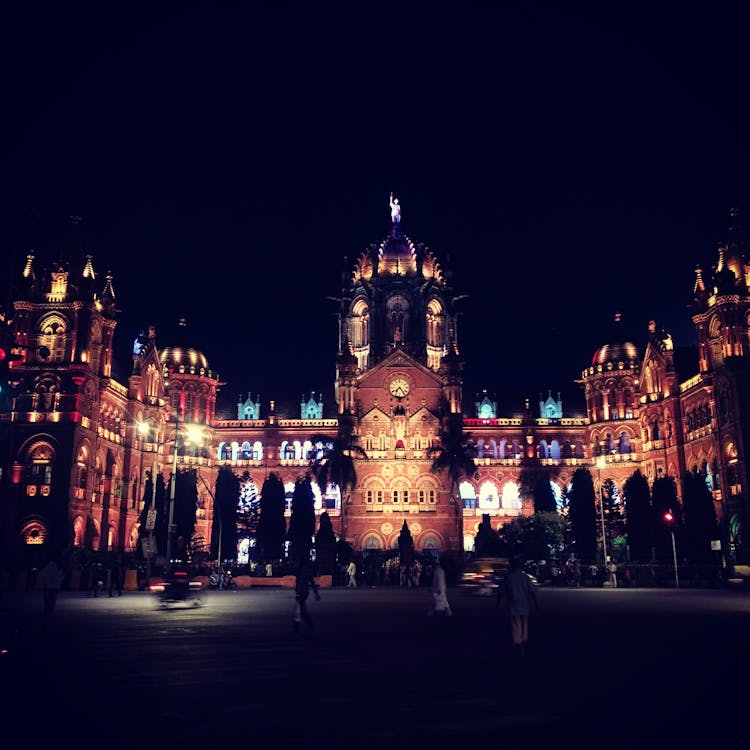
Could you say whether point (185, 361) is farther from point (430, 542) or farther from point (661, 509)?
point (661, 509)

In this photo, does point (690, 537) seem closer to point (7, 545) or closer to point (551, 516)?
point (551, 516)

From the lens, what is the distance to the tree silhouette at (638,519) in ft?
205

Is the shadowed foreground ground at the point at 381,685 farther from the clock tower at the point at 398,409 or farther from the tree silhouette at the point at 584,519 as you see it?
the clock tower at the point at 398,409

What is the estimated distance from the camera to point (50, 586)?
795 inches

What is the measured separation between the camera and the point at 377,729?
845 cm

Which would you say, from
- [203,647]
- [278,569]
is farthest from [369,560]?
[203,647]

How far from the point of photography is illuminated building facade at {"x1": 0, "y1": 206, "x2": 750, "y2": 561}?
64.8m

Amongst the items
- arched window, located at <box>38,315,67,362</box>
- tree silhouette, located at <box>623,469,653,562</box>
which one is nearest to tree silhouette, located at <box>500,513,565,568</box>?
tree silhouette, located at <box>623,469,653,562</box>

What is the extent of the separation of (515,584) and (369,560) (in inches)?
1872

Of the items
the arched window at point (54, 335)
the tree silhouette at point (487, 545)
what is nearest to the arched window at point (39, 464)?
the arched window at point (54, 335)

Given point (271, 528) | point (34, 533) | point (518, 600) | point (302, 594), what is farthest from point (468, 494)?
point (518, 600)

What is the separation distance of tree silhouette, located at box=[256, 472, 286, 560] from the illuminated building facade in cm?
991

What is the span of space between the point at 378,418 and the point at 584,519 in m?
26.2

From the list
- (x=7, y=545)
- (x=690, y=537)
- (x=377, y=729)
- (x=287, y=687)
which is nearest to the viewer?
(x=377, y=729)
